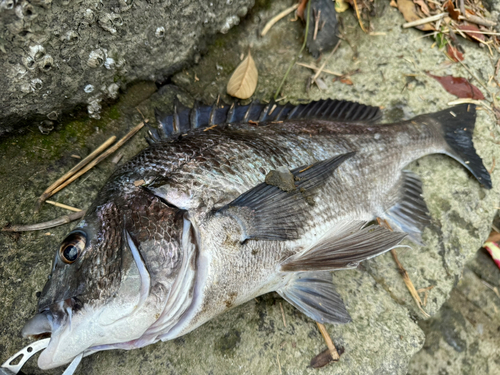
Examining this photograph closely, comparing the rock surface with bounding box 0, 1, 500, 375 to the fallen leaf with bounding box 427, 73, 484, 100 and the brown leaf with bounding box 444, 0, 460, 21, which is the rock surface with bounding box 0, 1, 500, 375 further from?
the brown leaf with bounding box 444, 0, 460, 21

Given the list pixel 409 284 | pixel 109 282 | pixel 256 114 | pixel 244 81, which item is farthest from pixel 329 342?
pixel 244 81

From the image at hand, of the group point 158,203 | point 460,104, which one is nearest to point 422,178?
point 460,104

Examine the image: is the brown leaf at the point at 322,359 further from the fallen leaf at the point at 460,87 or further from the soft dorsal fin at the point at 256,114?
the fallen leaf at the point at 460,87

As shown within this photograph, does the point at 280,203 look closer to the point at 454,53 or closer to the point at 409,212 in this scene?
the point at 409,212

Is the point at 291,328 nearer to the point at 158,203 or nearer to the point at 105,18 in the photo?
the point at 158,203

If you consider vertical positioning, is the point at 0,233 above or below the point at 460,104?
above

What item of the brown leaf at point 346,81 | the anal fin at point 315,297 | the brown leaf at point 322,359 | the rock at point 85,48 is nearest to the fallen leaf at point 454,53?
the brown leaf at point 346,81

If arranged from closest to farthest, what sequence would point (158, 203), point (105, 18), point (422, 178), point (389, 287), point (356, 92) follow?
point (158, 203)
point (105, 18)
point (389, 287)
point (422, 178)
point (356, 92)
